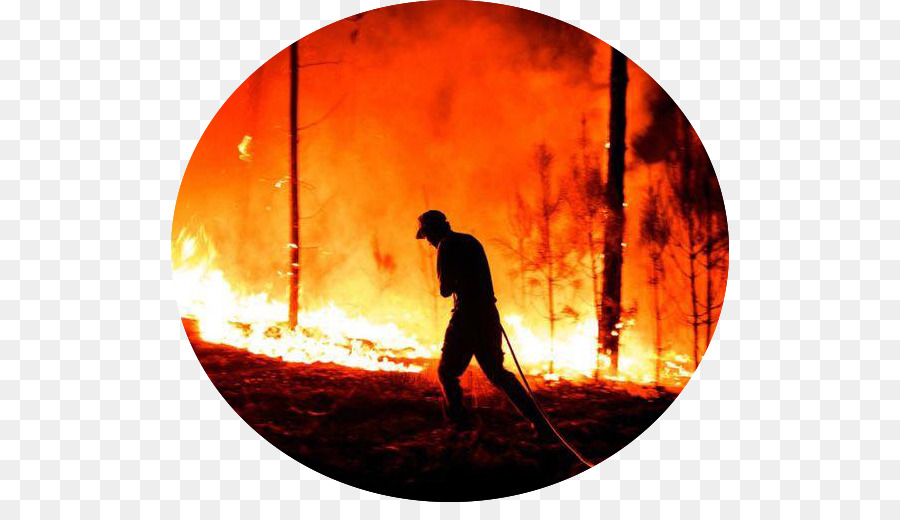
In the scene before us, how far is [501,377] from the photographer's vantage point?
3.37m

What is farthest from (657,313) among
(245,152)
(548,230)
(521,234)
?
(245,152)

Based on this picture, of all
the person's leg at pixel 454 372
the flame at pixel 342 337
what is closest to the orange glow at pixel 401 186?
the flame at pixel 342 337

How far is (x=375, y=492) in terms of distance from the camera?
3.47m

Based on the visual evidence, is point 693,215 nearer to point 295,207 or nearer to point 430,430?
point 430,430

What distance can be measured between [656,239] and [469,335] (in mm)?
1451

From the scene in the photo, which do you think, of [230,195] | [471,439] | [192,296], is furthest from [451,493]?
[230,195]

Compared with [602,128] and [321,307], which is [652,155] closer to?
[602,128]

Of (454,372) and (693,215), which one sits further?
(693,215)

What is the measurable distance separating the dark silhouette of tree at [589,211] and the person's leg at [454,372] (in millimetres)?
937

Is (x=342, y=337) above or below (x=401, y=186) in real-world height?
below

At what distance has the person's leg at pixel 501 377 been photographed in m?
3.37

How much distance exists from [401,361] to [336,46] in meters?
2.29

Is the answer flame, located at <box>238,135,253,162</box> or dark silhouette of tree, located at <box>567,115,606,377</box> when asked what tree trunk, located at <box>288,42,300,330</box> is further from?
dark silhouette of tree, located at <box>567,115,606,377</box>

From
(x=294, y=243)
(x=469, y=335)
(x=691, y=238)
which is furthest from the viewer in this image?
(x=294, y=243)
